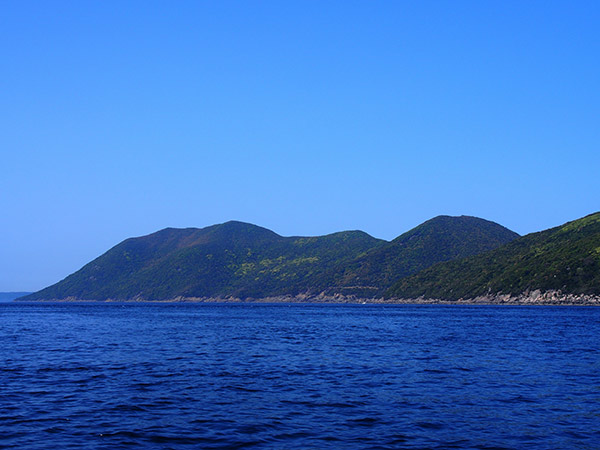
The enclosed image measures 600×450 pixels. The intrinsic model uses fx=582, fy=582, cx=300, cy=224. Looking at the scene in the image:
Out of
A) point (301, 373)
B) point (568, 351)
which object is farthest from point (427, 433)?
point (568, 351)

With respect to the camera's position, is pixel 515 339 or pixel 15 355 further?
pixel 515 339

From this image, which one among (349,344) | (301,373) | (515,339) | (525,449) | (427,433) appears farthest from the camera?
(515,339)

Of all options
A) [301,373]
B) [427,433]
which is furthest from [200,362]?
[427,433]

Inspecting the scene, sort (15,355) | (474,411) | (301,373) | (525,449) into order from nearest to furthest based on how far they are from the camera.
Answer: (525,449) → (474,411) → (301,373) → (15,355)

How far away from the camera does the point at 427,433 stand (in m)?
21.9

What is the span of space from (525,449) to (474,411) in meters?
6.13

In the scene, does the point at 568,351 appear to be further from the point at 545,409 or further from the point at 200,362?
the point at 200,362

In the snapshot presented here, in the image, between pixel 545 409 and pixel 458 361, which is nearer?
pixel 545 409

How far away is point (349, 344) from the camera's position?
193ft

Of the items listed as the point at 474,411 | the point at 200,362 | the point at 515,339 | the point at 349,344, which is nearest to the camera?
the point at 474,411

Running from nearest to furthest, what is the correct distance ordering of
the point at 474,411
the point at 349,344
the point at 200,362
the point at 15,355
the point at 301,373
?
1. the point at 474,411
2. the point at 301,373
3. the point at 200,362
4. the point at 15,355
5. the point at 349,344

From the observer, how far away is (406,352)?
1988 inches

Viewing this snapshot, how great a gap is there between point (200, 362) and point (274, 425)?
22.0 m

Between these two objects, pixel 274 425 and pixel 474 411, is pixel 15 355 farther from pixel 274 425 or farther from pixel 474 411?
pixel 474 411
